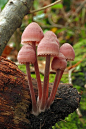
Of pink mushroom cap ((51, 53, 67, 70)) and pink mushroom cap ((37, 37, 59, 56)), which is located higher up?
pink mushroom cap ((37, 37, 59, 56))

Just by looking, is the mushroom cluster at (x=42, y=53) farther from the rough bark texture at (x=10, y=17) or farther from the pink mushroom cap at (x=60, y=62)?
the rough bark texture at (x=10, y=17)

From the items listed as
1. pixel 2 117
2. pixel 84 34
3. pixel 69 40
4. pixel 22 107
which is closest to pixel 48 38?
pixel 22 107

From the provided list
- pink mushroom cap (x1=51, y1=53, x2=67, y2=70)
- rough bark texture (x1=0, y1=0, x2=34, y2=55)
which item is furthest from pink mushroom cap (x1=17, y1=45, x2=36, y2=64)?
rough bark texture (x1=0, y1=0, x2=34, y2=55)

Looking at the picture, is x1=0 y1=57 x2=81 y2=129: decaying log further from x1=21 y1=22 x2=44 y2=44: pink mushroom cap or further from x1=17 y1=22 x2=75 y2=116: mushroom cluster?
x1=21 y1=22 x2=44 y2=44: pink mushroom cap

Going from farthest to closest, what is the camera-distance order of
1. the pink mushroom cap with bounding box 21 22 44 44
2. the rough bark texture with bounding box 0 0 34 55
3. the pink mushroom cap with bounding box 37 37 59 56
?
the rough bark texture with bounding box 0 0 34 55, the pink mushroom cap with bounding box 21 22 44 44, the pink mushroom cap with bounding box 37 37 59 56

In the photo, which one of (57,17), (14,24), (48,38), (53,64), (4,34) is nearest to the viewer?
(48,38)

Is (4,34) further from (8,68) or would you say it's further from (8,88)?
(8,88)

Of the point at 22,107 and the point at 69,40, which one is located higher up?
the point at 22,107
